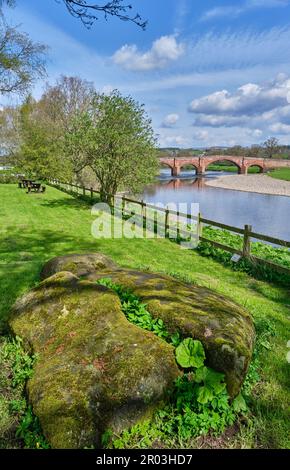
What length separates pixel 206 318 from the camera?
3625 millimetres

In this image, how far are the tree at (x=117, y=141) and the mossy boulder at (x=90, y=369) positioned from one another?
14522 millimetres

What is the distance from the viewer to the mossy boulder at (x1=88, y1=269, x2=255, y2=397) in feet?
10.5

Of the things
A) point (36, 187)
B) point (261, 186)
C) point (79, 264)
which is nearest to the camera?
point (79, 264)

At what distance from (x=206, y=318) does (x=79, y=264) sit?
2.79 metres

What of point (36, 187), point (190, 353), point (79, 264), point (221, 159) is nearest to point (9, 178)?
point (36, 187)

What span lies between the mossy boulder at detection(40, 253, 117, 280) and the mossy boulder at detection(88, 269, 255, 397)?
1.67 feet

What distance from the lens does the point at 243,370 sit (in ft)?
10.6

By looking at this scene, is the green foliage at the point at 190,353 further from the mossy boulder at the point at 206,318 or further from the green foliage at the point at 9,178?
the green foliage at the point at 9,178

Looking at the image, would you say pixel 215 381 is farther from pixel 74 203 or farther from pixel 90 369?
pixel 74 203

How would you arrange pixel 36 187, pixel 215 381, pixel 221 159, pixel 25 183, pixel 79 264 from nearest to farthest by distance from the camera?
1. pixel 215 381
2. pixel 79 264
3. pixel 36 187
4. pixel 25 183
5. pixel 221 159

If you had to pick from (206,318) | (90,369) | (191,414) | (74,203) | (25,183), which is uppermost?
(25,183)

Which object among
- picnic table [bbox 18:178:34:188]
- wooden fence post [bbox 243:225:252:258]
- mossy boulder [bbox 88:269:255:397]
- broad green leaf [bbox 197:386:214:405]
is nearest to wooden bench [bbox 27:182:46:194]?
picnic table [bbox 18:178:34:188]
